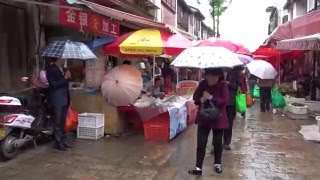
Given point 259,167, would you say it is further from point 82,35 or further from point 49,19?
point 82,35

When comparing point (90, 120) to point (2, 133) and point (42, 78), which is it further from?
point (2, 133)

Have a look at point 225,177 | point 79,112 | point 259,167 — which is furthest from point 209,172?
point 79,112

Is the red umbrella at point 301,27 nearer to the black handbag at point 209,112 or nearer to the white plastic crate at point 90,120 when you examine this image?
the black handbag at point 209,112

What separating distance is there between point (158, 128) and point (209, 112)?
122 inches

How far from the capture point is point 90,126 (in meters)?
8.99

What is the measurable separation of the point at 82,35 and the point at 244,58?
5194 millimetres

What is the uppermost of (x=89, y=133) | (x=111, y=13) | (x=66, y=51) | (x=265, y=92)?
(x=111, y=13)

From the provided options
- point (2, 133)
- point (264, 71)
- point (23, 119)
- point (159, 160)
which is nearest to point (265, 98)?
point (264, 71)

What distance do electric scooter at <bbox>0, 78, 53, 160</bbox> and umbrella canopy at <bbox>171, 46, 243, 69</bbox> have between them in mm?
3169

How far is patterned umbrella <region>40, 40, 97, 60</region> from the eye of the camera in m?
7.71

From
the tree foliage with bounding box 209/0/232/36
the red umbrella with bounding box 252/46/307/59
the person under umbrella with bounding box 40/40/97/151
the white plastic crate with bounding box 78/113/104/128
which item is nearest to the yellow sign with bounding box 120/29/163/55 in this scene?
the person under umbrella with bounding box 40/40/97/151

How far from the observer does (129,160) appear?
24.1 feet

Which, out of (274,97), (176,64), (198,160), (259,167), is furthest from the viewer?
(274,97)

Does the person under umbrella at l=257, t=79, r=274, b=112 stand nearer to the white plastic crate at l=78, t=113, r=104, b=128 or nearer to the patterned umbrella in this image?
the white plastic crate at l=78, t=113, r=104, b=128
